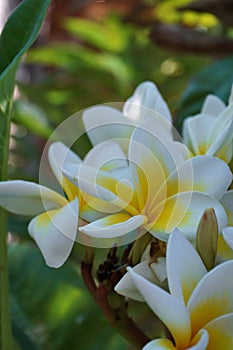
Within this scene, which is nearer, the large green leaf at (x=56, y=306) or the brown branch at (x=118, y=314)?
the brown branch at (x=118, y=314)

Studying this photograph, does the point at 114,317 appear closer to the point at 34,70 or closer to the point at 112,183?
the point at 112,183

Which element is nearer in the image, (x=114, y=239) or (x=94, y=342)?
(x=114, y=239)

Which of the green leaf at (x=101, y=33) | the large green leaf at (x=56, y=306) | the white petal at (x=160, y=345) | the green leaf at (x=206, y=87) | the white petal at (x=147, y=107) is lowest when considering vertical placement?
the large green leaf at (x=56, y=306)

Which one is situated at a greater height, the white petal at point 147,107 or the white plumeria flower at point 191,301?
the white petal at point 147,107

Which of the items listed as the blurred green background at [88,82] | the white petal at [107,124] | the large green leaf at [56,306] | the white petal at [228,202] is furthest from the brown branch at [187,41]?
the white petal at [228,202]

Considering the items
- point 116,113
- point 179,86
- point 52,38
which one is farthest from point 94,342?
point 52,38

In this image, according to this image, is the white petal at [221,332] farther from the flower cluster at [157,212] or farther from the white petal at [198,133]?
the white petal at [198,133]

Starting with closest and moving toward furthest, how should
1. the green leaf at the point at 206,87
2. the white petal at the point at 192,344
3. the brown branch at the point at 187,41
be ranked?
the white petal at the point at 192,344 < the green leaf at the point at 206,87 < the brown branch at the point at 187,41
